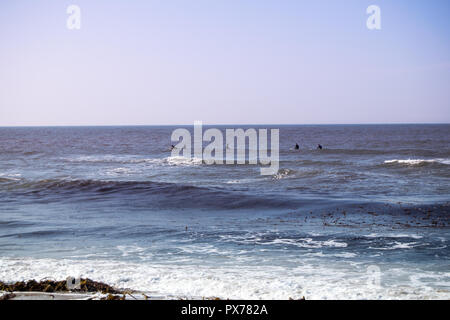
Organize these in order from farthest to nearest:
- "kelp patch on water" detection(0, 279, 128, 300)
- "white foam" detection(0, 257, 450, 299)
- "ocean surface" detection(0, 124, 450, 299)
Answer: "ocean surface" detection(0, 124, 450, 299)
"white foam" detection(0, 257, 450, 299)
"kelp patch on water" detection(0, 279, 128, 300)

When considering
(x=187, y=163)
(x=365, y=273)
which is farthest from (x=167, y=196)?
(x=187, y=163)

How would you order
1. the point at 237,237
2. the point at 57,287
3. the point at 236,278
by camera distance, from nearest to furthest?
1. the point at 57,287
2. the point at 236,278
3. the point at 237,237

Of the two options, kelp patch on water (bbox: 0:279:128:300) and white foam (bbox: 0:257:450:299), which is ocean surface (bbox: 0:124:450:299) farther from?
kelp patch on water (bbox: 0:279:128:300)

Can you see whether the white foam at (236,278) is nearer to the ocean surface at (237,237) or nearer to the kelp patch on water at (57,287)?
the ocean surface at (237,237)

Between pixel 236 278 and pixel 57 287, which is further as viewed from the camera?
pixel 236 278

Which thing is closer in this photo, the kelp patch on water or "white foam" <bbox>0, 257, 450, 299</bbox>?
the kelp patch on water

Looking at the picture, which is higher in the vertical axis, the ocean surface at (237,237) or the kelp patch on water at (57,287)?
the kelp patch on water at (57,287)

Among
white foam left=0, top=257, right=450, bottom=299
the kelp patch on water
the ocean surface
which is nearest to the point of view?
the kelp patch on water

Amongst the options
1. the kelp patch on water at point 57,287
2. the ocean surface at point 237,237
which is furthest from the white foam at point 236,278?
the kelp patch on water at point 57,287

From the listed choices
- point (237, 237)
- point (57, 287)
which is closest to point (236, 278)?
point (57, 287)

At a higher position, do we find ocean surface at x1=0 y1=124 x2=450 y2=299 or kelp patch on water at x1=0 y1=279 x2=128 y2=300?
kelp patch on water at x1=0 y1=279 x2=128 y2=300

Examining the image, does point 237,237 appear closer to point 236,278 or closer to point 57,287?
point 236,278

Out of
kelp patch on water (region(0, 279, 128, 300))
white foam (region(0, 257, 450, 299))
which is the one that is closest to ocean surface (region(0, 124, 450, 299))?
white foam (region(0, 257, 450, 299))
